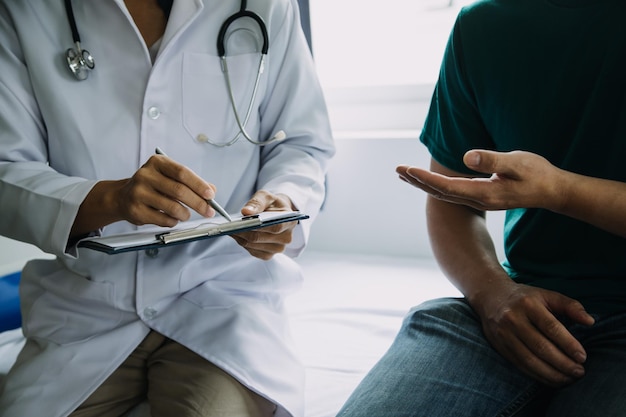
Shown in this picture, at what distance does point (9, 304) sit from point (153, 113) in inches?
30.0

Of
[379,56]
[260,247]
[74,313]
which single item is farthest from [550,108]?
[379,56]

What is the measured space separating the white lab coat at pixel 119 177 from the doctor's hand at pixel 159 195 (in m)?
0.06

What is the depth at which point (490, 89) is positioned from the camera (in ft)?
3.04

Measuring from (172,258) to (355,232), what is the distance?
0.85 metres

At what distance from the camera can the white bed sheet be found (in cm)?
106

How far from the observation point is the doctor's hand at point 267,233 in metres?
0.83

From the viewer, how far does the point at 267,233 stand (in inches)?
33.4

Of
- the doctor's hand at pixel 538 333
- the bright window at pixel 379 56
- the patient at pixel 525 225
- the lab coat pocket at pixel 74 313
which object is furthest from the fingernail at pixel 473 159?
the bright window at pixel 379 56

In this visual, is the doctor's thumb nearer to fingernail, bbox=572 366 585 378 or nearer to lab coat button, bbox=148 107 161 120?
lab coat button, bbox=148 107 161 120

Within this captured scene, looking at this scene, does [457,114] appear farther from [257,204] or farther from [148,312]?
[148,312]

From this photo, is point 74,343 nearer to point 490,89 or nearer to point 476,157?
point 476,157

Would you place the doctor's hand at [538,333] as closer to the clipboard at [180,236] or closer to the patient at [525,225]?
the patient at [525,225]

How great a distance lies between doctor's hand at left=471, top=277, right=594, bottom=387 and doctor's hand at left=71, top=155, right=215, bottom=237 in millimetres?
449

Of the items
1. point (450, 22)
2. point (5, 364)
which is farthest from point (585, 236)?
point (450, 22)
